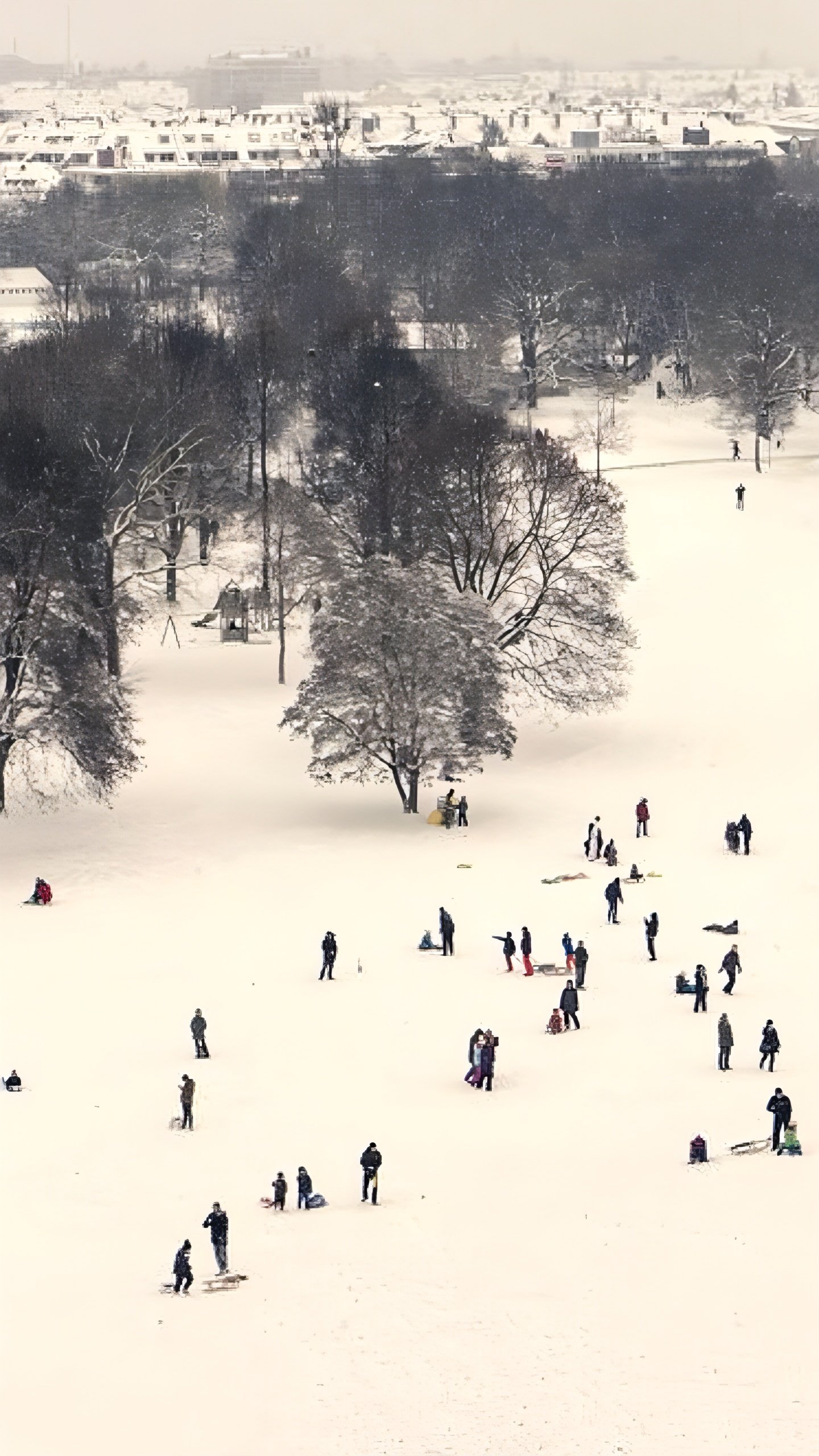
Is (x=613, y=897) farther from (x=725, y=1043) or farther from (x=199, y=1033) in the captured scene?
(x=199, y=1033)

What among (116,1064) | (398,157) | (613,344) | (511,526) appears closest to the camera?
(116,1064)

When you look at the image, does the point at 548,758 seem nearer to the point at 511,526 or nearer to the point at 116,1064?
the point at 511,526

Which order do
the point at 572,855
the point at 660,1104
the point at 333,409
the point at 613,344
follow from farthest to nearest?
the point at 613,344 < the point at 333,409 < the point at 572,855 < the point at 660,1104

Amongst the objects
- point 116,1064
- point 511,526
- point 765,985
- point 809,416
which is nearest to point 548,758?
point 511,526

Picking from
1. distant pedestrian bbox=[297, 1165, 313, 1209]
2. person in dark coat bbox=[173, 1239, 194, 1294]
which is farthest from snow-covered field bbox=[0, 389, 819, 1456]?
person in dark coat bbox=[173, 1239, 194, 1294]

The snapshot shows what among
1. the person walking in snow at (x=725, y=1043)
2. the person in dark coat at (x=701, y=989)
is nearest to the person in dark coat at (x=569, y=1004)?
the person in dark coat at (x=701, y=989)

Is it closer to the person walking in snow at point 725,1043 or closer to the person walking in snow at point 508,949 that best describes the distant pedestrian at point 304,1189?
the person walking in snow at point 725,1043

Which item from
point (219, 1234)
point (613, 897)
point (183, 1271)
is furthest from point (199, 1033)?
point (613, 897)
